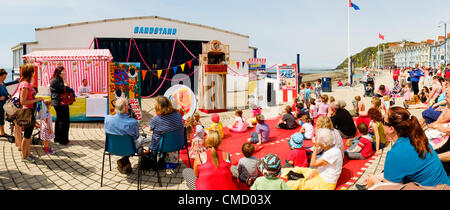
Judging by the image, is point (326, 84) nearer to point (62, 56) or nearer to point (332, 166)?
point (62, 56)

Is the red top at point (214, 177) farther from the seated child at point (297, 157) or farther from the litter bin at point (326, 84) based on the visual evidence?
the litter bin at point (326, 84)

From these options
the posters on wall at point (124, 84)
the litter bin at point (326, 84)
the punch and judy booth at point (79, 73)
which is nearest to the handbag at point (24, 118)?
the punch and judy booth at point (79, 73)

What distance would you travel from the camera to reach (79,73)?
513 inches

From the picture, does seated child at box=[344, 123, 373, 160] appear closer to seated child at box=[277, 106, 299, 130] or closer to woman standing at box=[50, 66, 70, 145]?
seated child at box=[277, 106, 299, 130]

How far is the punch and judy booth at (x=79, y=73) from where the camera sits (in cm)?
937

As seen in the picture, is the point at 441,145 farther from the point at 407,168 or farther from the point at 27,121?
the point at 27,121

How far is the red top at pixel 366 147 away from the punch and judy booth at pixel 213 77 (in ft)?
23.6

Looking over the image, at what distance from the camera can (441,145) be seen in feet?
11.4

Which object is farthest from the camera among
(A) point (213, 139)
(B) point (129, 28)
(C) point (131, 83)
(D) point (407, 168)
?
(B) point (129, 28)

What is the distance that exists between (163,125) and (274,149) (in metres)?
3.07

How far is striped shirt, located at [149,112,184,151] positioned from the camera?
177 inches
